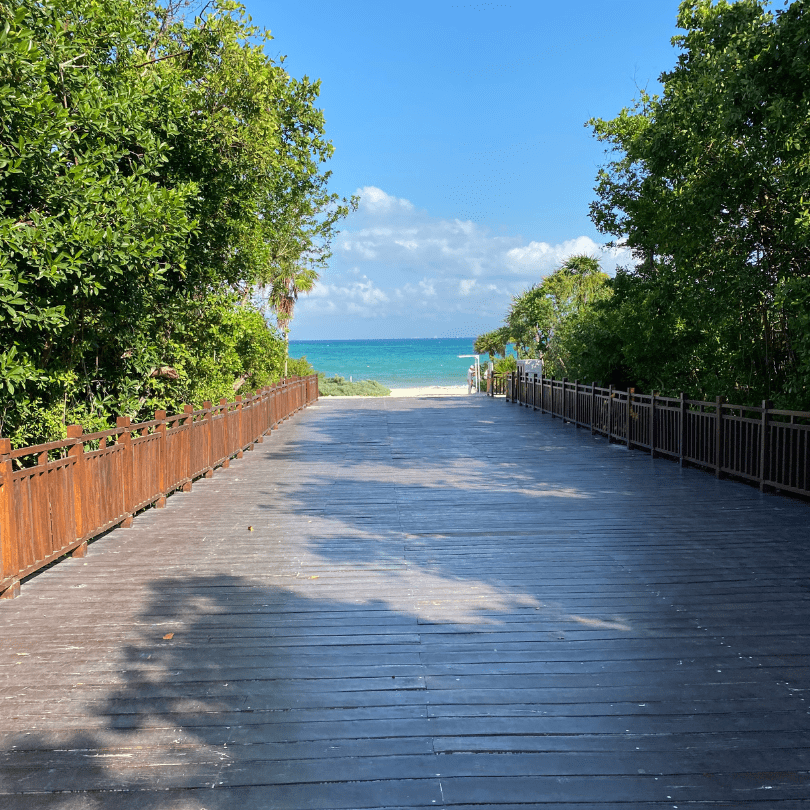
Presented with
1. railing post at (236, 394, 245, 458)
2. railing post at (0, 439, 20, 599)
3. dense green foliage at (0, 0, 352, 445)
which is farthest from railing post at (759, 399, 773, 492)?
railing post at (236, 394, 245, 458)

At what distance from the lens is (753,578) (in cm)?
601

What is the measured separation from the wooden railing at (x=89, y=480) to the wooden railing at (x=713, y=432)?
24.6 feet

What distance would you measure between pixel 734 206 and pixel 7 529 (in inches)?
382

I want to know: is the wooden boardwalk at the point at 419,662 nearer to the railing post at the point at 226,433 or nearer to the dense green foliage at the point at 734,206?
the dense green foliage at the point at 734,206

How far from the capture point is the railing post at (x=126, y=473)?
8.00 m

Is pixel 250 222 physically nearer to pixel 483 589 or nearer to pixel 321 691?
pixel 483 589

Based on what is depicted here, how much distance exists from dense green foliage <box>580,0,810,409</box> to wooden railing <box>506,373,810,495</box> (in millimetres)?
529

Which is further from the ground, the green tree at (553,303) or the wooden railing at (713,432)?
the green tree at (553,303)

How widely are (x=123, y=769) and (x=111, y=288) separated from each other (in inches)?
224

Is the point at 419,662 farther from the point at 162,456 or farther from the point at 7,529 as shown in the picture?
the point at 162,456

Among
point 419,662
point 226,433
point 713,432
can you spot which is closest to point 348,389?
point 226,433

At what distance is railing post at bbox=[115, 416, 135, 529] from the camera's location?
7996mm

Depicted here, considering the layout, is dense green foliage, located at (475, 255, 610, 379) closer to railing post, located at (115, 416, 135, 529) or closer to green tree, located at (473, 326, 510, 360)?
green tree, located at (473, 326, 510, 360)

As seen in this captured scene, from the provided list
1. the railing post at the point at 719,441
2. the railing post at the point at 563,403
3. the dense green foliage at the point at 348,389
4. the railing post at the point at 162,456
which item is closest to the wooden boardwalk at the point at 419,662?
the railing post at the point at 162,456
